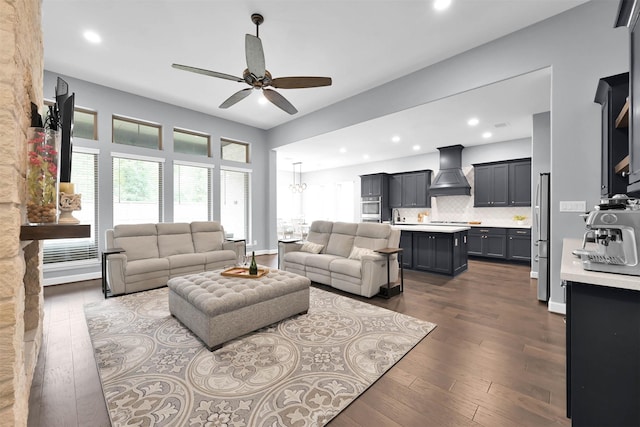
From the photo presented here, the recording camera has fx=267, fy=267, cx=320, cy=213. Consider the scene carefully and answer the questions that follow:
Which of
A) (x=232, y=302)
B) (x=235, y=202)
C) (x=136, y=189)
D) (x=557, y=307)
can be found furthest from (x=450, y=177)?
(x=136, y=189)

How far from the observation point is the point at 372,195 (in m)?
8.97

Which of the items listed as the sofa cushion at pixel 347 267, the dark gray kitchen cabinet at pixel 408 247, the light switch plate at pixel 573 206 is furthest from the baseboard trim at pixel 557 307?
the dark gray kitchen cabinet at pixel 408 247

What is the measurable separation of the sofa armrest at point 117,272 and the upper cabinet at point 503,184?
7823 mm

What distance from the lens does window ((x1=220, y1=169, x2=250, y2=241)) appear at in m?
6.63

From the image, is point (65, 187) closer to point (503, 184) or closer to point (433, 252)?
point (433, 252)

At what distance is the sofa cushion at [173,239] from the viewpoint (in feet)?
15.1

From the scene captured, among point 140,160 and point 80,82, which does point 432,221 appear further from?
point 80,82

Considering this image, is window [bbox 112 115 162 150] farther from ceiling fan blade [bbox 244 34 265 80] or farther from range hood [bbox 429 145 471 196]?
range hood [bbox 429 145 471 196]

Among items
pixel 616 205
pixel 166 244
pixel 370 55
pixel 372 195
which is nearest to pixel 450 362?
pixel 616 205

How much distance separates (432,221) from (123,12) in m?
8.04

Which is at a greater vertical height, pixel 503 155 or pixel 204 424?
pixel 503 155

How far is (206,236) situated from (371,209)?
18.4 feet

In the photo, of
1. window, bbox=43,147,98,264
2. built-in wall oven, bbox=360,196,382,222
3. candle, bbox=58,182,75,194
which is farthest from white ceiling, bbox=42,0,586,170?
built-in wall oven, bbox=360,196,382,222

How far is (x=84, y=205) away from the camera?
4.66 metres
